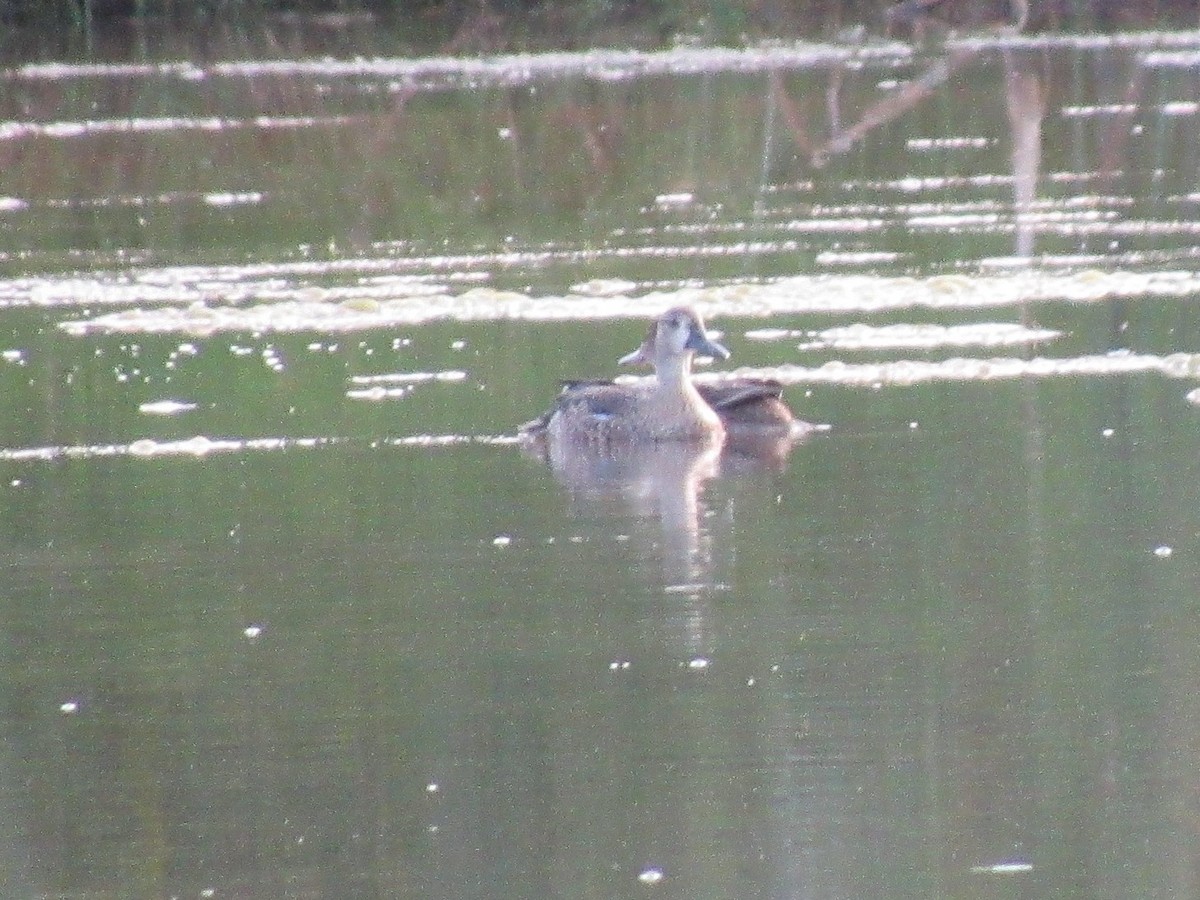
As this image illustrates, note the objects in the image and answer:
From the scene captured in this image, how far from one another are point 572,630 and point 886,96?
75.8 ft

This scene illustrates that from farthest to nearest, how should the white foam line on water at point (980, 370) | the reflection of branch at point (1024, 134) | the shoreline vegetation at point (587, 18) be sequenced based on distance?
the shoreline vegetation at point (587, 18) < the reflection of branch at point (1024, 134) < the white foam line on water at point (980, 370)

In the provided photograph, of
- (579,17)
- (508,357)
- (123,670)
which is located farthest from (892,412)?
(579,17)

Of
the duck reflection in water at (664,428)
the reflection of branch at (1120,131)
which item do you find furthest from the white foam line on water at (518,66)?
the duck reflection in water at (664,428)

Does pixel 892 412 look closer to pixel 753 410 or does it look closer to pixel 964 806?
pixel 753 410

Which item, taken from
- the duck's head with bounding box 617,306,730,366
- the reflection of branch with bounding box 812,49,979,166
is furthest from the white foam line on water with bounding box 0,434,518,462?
the reflection of branch with bounding box 812,49,979,166

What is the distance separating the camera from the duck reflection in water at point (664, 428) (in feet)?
39.0

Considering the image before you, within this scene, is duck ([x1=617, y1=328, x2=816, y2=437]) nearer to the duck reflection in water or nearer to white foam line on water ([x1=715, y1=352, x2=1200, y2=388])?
the duck reflection in water

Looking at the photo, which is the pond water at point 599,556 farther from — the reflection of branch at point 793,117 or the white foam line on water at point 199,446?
the reflection of branch at point 793,117

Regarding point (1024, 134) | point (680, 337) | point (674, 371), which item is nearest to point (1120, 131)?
point (1024, 134)

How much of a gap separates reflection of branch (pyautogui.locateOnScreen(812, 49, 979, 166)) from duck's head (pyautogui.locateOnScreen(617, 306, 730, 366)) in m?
12.1

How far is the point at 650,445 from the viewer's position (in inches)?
499

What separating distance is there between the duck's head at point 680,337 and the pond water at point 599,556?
57 centimetres

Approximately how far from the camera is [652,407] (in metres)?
12.7

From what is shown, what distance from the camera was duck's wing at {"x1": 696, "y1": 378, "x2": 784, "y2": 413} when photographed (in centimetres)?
1238
